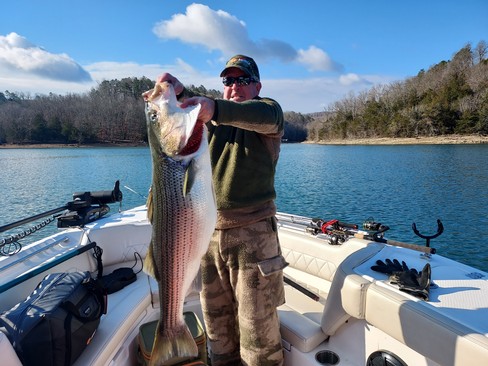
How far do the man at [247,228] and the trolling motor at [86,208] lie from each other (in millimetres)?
3400

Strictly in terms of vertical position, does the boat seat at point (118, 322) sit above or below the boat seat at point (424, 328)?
below

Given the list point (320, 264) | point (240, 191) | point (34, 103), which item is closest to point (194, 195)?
point (240, 191)

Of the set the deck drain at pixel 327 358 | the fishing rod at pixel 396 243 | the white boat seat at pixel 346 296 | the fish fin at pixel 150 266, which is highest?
the fish fin at pixel 150 266

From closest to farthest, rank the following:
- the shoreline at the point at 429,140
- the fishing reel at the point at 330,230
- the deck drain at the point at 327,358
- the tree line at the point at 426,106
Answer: the deck drain at the point at 327,358 → the fishing reel at the point at 330,230 → the shoreline at the point at 429,140 → the tree line at the point at 426,106

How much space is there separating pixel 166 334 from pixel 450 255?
11401 mm

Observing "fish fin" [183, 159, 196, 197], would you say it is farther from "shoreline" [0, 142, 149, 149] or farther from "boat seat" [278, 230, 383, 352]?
"shoreline" [0, 142, 149, 149]

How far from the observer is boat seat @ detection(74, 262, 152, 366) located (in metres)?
2.80

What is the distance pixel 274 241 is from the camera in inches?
107

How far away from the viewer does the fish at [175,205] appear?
1871 mm

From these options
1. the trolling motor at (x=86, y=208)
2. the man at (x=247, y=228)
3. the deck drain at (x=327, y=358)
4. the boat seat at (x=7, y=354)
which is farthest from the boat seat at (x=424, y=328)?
the trolling motor at (x=86, y=208)

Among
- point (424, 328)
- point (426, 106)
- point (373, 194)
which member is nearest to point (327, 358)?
point (424, 328)

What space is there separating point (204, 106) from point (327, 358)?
8.85 feet

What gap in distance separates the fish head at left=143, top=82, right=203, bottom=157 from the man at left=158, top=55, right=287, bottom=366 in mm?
723

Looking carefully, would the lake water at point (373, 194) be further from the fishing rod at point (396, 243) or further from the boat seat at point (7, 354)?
the boat seat at point (7, 354)
